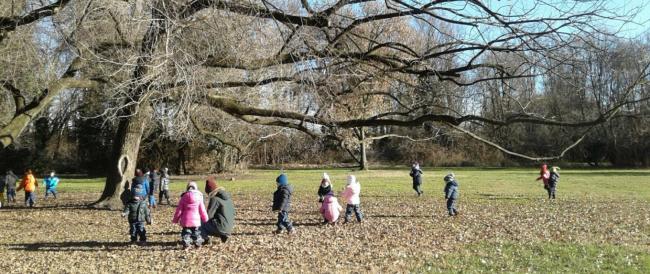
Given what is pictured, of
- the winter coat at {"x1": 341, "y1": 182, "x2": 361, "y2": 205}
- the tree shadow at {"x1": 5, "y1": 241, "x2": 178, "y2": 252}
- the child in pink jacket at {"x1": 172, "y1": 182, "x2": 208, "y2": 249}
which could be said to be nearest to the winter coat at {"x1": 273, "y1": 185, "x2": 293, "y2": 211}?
the child in pink jacket at {"x1": 172, "y1": 182, "x2": 208, "y2": 249}

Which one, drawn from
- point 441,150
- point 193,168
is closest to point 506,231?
point 193,168

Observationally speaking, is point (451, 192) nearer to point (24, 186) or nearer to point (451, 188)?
point (451, 188)

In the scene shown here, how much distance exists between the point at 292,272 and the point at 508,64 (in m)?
6.96

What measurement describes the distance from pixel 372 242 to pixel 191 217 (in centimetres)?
336

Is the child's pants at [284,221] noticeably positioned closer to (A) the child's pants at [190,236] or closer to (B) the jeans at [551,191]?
(A) the child's pants at [190,236]

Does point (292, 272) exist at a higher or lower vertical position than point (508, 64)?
lower

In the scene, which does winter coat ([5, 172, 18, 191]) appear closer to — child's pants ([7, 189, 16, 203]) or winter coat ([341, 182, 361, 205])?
child's pants ([7, 189, 16, 203])

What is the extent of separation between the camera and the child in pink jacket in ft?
32.3

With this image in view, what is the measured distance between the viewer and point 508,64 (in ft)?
39.5

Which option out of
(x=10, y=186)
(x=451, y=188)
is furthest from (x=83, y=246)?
(x=10, y=186)

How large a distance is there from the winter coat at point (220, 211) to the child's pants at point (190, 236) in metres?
0.33

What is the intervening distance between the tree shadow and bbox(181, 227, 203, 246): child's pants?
418mm

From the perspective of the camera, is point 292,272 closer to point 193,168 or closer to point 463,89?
point 463,89

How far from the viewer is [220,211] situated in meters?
10.2
